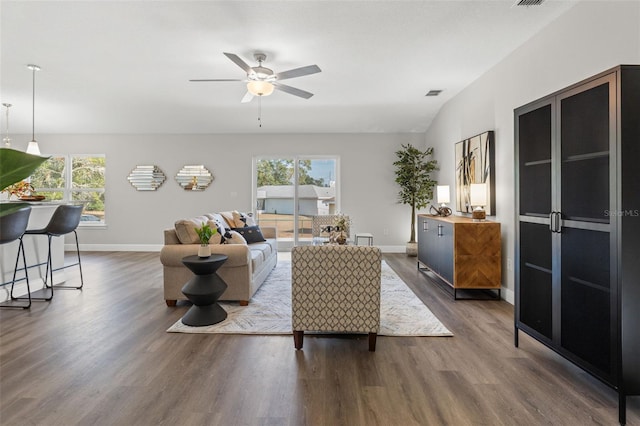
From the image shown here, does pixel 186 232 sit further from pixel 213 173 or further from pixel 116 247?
pixel 116 247

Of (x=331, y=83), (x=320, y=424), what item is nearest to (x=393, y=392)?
(x=320, y=424)

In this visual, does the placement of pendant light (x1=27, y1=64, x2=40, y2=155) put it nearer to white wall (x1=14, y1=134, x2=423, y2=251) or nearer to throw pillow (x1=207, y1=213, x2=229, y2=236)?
white wall (x1=14, y1=134, x2=423, y2=251)

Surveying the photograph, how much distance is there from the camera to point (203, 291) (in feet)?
9.93

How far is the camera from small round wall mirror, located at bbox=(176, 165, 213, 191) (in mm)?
7086

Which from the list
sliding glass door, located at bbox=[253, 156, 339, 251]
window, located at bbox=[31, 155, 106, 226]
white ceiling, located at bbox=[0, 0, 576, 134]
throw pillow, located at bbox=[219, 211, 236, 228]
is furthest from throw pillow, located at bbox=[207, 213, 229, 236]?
window, located at bbox=[31, 155, 106, 226]

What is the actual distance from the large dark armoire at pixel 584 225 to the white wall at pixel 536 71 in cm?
82

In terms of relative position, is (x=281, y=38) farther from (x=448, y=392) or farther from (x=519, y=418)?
(x=519, y=418)

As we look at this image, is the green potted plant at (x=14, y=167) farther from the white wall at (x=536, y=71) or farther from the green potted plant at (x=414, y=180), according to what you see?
the green potted plant at (x=414, y=180)

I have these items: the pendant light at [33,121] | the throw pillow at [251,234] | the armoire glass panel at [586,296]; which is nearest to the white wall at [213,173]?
the pendant light at [33,121]

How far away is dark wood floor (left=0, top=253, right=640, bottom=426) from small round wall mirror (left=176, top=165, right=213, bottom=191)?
4.17 m

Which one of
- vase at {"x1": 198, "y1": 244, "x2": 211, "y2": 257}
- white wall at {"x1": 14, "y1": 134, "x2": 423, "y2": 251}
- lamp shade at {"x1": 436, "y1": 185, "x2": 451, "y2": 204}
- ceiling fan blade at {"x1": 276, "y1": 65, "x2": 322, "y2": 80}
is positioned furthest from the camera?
white wall at {"x1": 14, "y1": 134, "x2": 423, "y2": 251}

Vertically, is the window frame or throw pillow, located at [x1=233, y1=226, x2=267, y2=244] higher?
the window frame

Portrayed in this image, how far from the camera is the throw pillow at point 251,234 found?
16.0 feet

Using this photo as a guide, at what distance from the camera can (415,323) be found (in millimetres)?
3053
